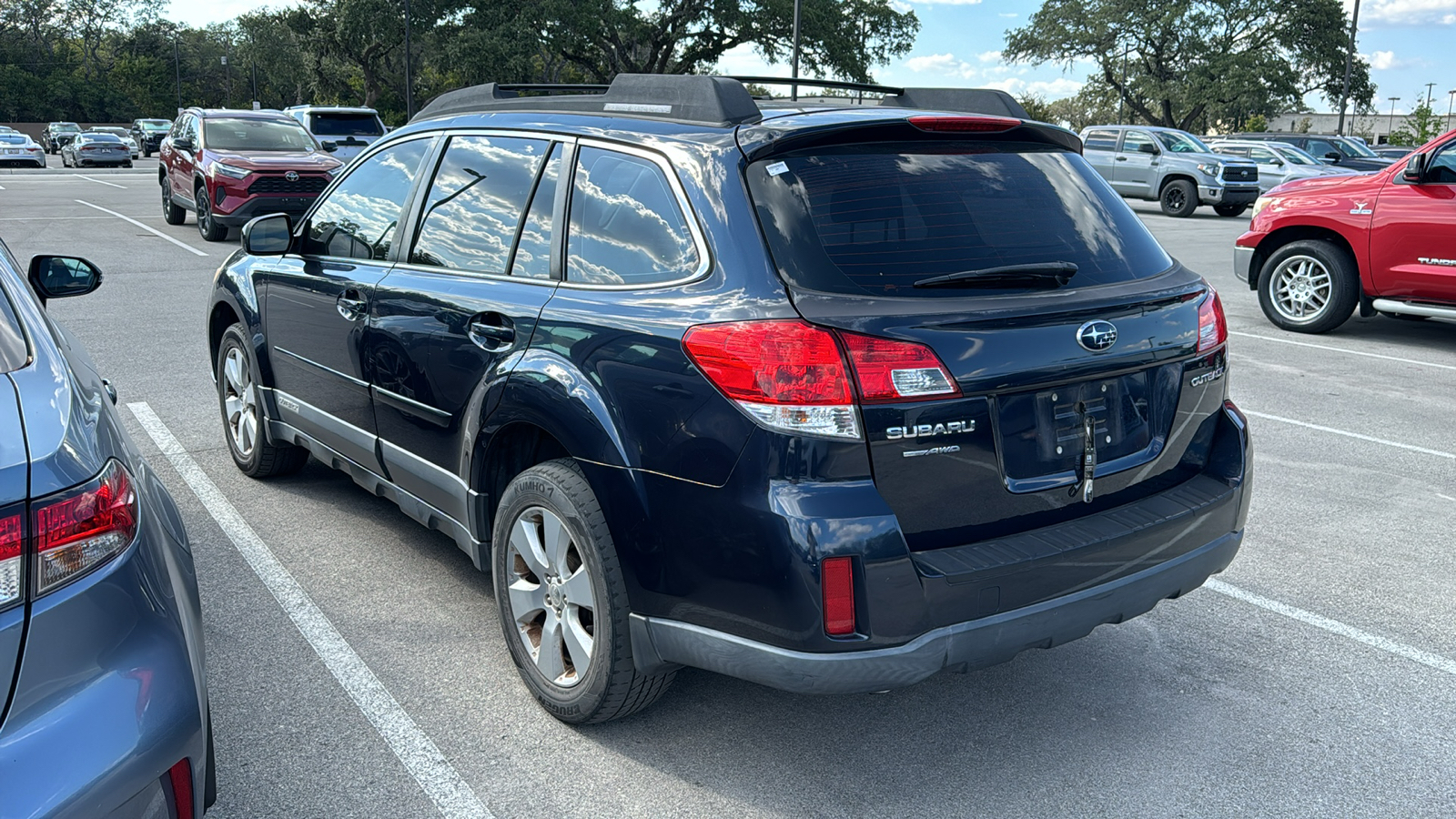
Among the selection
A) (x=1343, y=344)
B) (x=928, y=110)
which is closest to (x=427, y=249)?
(x=928, y=110)

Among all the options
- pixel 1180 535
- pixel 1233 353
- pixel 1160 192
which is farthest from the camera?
pixel 1160 192

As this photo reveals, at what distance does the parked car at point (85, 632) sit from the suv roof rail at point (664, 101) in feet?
5.36

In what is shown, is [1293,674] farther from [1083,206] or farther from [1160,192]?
[1160,192]

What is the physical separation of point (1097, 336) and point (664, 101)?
137cm

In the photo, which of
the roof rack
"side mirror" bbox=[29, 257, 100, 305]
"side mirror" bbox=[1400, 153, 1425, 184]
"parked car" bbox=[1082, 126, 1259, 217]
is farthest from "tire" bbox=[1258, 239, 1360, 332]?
"parked car" bbox=[1082, 126, 1259, 217]

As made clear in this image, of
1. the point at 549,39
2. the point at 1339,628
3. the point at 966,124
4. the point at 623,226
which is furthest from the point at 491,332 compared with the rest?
the point at 549,39

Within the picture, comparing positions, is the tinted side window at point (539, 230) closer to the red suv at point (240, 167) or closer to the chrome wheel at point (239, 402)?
the chrome wheel at point (239, 402)

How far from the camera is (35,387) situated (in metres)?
2.26

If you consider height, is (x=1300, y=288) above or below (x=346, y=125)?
below

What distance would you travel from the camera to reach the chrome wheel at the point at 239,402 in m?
5.36

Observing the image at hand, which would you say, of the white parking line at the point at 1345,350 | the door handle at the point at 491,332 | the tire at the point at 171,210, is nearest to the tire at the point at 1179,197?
the white parking line at the point at 1345,350

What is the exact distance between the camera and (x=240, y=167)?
52.3 feet

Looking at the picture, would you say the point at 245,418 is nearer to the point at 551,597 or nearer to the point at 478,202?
the point at 478,202

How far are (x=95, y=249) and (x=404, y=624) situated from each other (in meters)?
14.0
